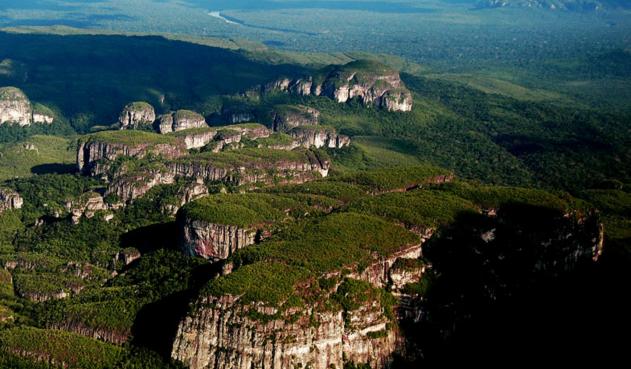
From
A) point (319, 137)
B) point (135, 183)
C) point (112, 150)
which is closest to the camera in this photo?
point (135, 183)

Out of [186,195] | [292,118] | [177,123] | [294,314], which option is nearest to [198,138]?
[177,123]

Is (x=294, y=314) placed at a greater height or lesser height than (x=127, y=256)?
greater

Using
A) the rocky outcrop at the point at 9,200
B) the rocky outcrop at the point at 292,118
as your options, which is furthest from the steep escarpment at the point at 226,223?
the rocky outcrop at the point at 292,118

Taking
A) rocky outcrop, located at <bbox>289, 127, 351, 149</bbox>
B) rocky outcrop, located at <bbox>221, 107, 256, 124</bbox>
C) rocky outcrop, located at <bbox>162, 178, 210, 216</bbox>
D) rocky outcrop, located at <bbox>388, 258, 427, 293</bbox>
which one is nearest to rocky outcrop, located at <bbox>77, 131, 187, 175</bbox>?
rocky outcrop, located at <bbox>162, 178, 210, 216</bbox>

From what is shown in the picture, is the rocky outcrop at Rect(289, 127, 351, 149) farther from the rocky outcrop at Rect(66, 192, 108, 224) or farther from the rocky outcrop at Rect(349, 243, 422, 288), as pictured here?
the rocky outcrop at Rect(349, 243, 422, 288)

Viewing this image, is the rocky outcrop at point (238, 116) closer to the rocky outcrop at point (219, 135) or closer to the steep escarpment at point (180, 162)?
the rocky outcrop at point (219, 135)

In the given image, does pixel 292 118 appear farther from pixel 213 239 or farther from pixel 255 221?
pixel 213 239
